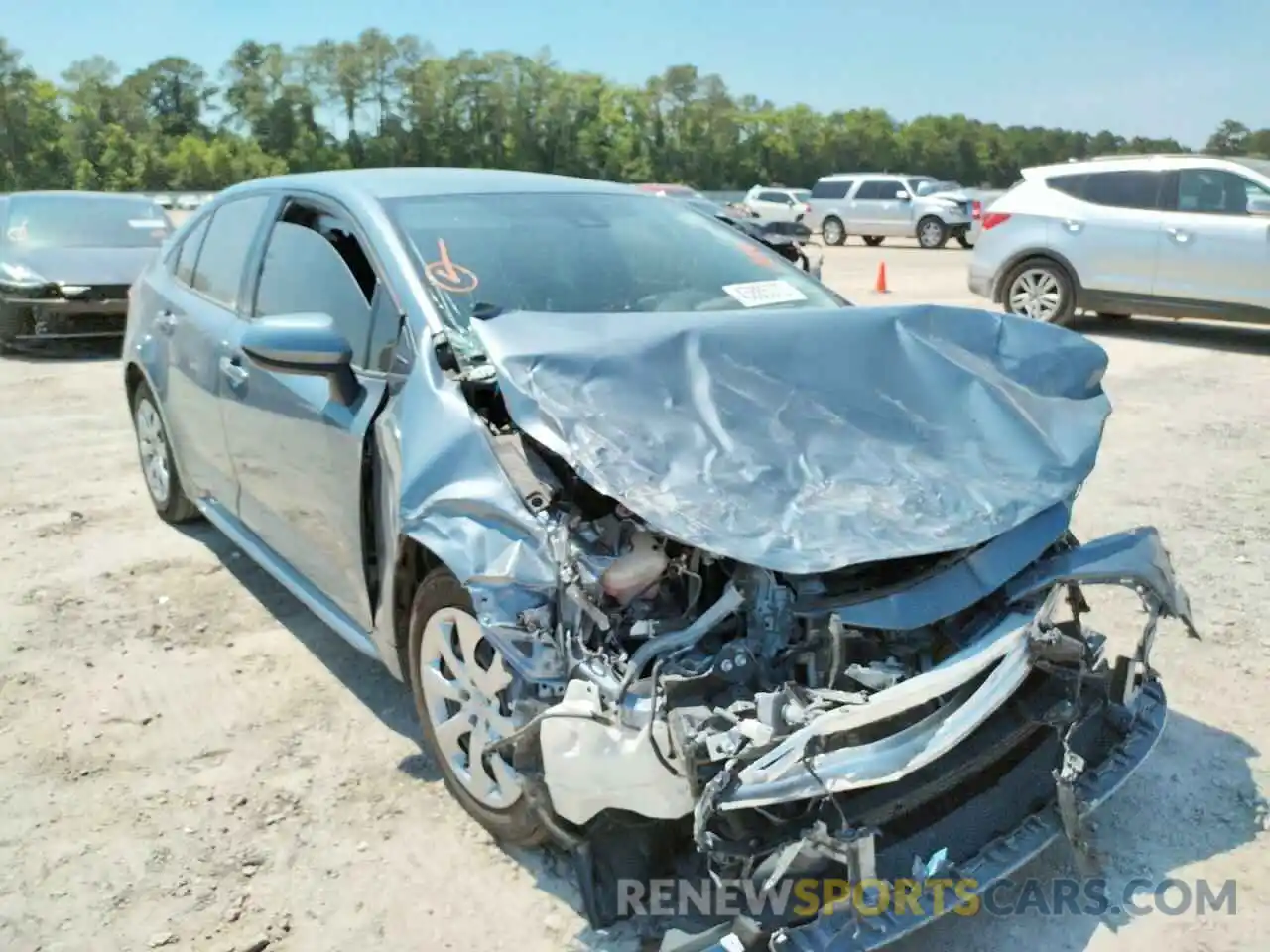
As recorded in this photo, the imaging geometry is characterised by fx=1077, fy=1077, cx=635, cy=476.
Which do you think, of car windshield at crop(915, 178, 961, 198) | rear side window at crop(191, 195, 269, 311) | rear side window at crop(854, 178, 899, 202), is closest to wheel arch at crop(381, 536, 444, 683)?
rear side window at crop(191, 195, 269, 311)

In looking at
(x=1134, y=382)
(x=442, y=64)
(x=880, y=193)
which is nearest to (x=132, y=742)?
(x=1134, y=382)

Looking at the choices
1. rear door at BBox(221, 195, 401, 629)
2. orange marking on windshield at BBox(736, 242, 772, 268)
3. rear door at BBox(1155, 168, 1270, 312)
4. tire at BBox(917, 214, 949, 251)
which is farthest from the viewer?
tire at BBox(917, 214, 949, 251)

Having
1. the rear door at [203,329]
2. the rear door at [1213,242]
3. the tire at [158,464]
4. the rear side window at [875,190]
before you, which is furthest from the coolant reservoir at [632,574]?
the rear side window at [875,190]

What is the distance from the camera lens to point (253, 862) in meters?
2.88

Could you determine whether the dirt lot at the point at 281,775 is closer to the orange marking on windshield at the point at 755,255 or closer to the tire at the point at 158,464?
the tire at the point at 158,464

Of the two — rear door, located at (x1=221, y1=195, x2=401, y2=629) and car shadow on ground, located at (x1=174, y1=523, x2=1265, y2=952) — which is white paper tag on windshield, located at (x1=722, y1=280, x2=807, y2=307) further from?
car shadow on ground, located at (x1=174, y1=523, x2=1265, y2=952)

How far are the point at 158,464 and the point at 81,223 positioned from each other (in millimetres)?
7180

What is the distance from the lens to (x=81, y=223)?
11172 mm

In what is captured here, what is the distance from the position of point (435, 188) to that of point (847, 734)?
2.44 m

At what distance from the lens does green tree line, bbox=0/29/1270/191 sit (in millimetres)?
68875

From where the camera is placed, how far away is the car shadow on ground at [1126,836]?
2553mm

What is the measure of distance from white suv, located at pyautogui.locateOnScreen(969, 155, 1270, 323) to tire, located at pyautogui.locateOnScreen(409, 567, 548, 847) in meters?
9.23

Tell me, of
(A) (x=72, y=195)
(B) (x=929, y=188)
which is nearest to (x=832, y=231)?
(B) (x=929, y=188)

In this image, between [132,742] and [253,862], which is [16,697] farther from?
[253,862]
